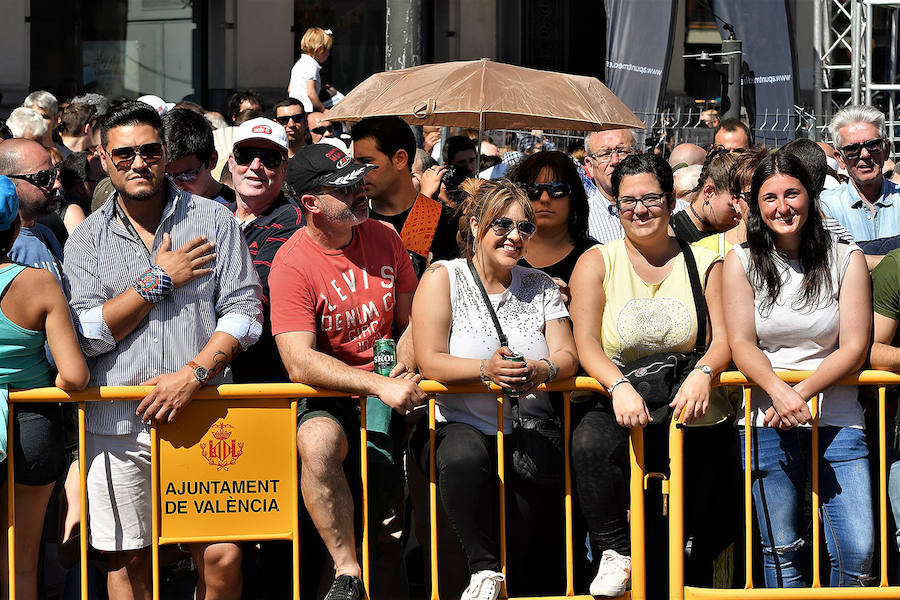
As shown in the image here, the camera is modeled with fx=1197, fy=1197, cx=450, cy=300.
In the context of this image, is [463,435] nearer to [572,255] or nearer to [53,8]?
Answer: [572,255]

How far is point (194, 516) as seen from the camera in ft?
15.3

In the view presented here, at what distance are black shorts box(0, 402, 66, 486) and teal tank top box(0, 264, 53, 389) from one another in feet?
0.37

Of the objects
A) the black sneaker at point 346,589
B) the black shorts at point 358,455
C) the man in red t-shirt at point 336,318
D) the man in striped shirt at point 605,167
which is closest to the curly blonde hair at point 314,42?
the man in striped shirt at point 605,167

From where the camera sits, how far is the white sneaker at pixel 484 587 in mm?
4543

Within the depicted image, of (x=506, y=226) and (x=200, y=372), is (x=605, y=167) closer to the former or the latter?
(x=506, y=226)

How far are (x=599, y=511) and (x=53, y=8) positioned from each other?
49.4 ft

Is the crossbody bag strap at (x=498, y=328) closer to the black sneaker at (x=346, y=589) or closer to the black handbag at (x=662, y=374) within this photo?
the black handbag at (x=662, y=374)

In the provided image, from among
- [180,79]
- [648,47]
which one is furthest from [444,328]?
[180,79]

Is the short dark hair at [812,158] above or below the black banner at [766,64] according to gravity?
below

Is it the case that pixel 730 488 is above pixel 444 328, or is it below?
below

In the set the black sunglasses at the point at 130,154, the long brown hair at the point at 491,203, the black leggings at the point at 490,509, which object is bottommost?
the black leggings at the point at 490,509

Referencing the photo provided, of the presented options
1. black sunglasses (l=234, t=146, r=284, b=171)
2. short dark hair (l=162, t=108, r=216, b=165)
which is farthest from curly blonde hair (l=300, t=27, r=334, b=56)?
black sunglasses (l=234, t=146, r=284, b=171)

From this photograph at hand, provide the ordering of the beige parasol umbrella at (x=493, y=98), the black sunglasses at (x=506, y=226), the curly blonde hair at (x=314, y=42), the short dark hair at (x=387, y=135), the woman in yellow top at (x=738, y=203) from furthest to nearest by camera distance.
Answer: the curly blonde hair at (x=314, y=42), the beige parasol umbrella at (x=493, y=98), the short dark hair at (x=387, y=135), the woman in yellow top at (x=738, y=203), the black sunglasses at (x=506, y=226)

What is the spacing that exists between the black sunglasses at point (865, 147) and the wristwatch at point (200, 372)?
157 inches
